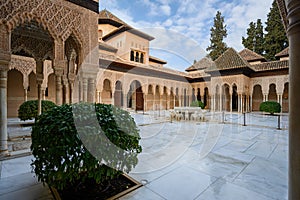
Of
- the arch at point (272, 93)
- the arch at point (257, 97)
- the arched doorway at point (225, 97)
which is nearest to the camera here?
the arch at point (272, 93)

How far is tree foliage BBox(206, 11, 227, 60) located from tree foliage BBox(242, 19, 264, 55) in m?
3.71

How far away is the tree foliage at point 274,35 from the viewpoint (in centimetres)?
2274

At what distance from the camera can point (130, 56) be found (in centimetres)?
1886

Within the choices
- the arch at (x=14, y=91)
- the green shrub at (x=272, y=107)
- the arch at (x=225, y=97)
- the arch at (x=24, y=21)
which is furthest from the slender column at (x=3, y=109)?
the arch at (x=225, y=97)

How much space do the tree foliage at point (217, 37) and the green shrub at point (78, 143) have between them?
3006 cm

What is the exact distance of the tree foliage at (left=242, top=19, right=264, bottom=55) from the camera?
2553 cm

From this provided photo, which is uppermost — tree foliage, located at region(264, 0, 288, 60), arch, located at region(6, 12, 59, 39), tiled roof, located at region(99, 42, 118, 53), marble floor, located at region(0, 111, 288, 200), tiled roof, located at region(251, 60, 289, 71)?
tree foliage, located at region(264, 0, 288, 60)

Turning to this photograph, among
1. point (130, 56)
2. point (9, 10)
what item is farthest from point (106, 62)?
point (9, 10)

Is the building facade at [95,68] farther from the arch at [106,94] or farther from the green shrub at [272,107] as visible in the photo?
the green shrub at [272,107]

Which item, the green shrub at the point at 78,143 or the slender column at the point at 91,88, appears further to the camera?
the slender column at the point at 91,88

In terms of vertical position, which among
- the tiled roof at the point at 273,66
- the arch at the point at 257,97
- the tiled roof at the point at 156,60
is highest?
the tiled roof at the point at 156,60

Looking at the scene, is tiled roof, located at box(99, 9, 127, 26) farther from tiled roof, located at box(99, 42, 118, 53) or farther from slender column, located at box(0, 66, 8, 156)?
slender column, located at box(0, 66, 8, 156)

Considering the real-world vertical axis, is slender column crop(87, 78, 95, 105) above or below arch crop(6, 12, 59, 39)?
below

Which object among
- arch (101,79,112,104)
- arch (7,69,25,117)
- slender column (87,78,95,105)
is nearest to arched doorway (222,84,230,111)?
arch (101,79,112,104)
